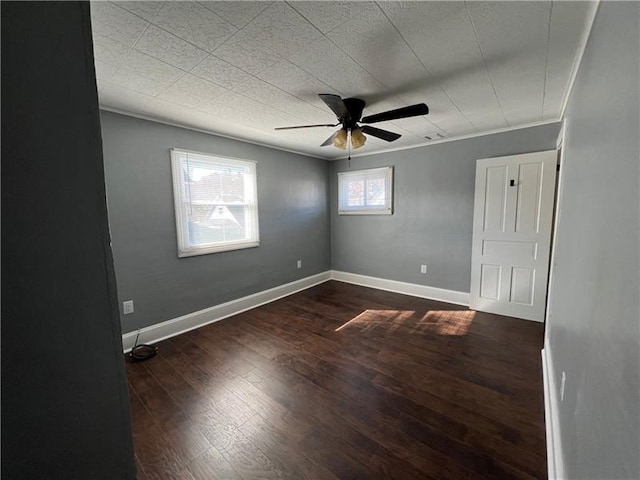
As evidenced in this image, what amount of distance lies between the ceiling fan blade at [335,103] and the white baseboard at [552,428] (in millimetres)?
2286

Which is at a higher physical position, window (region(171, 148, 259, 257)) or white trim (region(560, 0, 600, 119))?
white trim (region(560, 0, 600, 119))

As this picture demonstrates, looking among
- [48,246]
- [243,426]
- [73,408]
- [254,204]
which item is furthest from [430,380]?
[254,204]

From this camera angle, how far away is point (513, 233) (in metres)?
3.12

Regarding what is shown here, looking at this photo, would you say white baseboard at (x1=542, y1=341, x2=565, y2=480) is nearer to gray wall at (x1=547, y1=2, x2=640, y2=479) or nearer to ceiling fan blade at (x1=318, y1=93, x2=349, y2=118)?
gray wall at (x1=547, y1=2, x2=640, y2=479)

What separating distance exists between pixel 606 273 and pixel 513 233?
2.70 m

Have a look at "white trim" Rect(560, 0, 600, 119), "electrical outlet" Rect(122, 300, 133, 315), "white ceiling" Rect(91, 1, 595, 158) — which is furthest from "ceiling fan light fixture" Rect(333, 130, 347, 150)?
"electrical outlet" Rect(122, 300, 133, 315)

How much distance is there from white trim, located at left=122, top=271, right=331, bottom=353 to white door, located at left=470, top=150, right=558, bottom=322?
2660 mm

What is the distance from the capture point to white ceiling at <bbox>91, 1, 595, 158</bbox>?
1287 mm

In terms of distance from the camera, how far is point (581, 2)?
122 centimetres

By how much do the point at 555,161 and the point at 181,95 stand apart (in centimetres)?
371

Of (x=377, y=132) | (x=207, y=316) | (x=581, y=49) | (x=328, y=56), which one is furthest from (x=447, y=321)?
(x=328, y=56)

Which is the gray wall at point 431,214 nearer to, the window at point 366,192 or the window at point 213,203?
the window at point 366,192

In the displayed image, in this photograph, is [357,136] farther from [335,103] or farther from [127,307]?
[127,307]

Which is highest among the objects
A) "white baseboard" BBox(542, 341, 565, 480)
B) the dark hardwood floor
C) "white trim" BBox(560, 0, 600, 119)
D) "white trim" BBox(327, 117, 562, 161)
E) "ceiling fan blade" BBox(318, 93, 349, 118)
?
"white trim" BBox(327, 117, 562, 161)
